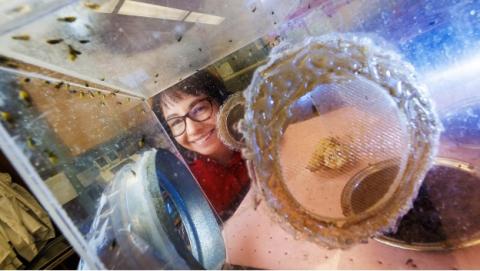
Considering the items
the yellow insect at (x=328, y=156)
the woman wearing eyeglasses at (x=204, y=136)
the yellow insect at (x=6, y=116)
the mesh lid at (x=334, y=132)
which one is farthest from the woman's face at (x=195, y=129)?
the yellow insect at (x=6, y=116)

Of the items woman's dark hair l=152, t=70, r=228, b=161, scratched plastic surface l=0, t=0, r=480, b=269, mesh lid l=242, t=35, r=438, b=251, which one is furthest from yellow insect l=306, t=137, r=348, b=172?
woman's dark hair l=152, t=70, r=228, b=161

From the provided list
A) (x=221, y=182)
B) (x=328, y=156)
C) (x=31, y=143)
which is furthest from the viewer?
(x=221, y=182)

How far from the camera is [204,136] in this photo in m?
0.79

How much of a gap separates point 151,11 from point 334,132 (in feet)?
1.72

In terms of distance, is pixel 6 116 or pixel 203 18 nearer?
pixel 6 116

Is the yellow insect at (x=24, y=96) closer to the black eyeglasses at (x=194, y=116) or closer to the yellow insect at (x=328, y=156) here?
the black eyeglasses at (x=194, y=116)

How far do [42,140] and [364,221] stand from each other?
0.71 metres

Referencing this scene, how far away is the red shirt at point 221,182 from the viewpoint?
2.49ft

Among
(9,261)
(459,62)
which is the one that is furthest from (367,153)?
(9,261)

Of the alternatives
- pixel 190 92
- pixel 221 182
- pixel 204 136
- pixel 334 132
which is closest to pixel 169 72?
pixel 190 92

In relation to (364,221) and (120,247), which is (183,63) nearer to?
(120,247)

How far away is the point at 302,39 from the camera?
0.71 meters

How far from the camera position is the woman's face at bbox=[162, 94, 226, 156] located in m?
0.78

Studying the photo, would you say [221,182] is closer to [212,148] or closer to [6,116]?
[212,148]
